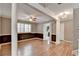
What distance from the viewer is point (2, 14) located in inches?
77.2

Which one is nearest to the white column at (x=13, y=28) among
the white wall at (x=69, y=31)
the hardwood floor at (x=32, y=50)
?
the hardwood floor at (x=32, y=50)

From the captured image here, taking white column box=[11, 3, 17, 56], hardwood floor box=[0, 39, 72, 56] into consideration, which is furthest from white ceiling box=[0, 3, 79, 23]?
hardwood floor box=[0, 39, 72, 56]

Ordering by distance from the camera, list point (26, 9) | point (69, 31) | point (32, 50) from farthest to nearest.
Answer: point (32, 50) < point (26, 9) < point (69, 31)

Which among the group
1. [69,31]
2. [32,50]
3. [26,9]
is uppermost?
[26,9]

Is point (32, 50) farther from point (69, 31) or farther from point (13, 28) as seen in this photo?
point (13, 28)

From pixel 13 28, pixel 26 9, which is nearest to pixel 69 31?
pixel 26 9

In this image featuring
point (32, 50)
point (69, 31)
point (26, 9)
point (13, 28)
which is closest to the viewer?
point (13, 28)

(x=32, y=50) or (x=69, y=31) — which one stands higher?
(x=69, y=31)

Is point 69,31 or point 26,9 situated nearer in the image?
point 69,31

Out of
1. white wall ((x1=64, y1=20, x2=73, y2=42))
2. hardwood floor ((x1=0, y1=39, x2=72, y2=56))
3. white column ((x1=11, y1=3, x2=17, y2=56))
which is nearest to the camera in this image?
white column ((x1=11, y1=3, x2=17, y2=56))

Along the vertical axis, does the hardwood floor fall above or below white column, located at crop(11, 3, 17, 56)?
below

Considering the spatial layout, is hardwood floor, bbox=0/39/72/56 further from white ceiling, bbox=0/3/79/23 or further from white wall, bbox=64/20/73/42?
white ceiling, bbox=0/3/79/23

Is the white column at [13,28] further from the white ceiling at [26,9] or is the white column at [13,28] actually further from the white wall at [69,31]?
the white wall at [69,31]

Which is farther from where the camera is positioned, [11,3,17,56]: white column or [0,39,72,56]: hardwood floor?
[0,39,72,56]: hardwood floor
